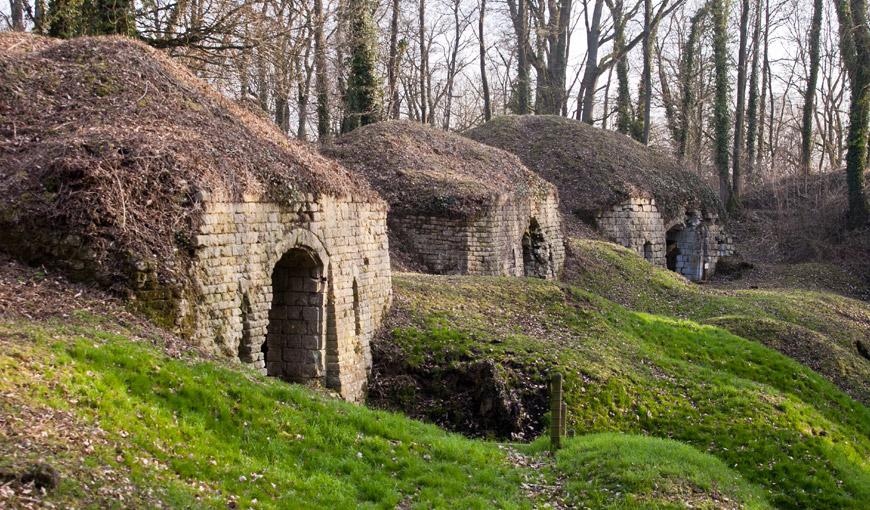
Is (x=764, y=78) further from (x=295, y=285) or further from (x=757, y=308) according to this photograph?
(x=295, y=285)

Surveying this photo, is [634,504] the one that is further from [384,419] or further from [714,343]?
[714,343]

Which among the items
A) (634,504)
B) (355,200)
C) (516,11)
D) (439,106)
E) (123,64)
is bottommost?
(634,504)

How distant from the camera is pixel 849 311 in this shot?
912 inches

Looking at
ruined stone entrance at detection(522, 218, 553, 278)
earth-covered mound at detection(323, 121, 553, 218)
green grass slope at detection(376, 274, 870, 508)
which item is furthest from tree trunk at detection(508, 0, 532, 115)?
green grass slope at detection(376, 274, 870, 508)

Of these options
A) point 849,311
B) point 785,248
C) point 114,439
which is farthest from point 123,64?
point 785,248

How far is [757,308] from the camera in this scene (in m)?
22.0

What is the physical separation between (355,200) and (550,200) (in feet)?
38.8

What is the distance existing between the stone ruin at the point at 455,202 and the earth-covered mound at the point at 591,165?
388 cm

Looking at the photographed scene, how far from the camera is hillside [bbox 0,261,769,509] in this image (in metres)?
6.68

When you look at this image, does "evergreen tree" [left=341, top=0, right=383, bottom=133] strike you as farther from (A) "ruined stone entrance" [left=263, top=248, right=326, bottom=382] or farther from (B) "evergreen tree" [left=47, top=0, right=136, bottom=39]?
(A) "ruined stone entrance" [left=263, top=248, right=326, bottom=382]

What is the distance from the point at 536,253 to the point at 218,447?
16306mm

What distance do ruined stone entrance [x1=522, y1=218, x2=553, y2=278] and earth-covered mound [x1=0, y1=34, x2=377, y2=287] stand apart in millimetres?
9416

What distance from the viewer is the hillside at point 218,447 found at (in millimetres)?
6676

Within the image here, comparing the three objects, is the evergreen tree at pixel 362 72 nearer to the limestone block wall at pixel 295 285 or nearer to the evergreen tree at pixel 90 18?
the evergreen tree at pixel 90 18
